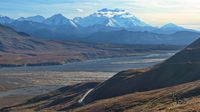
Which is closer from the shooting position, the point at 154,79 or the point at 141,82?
the point at 141,82

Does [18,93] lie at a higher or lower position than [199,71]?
lower

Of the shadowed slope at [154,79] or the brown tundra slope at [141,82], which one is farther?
the shadowed slope at [154,79]

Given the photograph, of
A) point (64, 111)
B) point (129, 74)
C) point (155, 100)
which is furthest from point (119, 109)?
point (129, 74)

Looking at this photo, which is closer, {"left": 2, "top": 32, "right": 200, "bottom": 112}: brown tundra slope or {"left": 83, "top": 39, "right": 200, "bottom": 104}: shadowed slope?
{"left": 2, "top": 32, "right": 200, "bottom": 112}: brown tundra slope

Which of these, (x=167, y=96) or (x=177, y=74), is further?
(x=177, y=74)

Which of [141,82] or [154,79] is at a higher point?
[154,79]

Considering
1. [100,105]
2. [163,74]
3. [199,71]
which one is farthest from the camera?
[163,74]

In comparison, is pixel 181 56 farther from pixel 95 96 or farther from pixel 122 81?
pixel 95 96

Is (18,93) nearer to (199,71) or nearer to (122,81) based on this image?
(122,81)

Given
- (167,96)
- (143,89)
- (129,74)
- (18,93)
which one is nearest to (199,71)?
(143,89)

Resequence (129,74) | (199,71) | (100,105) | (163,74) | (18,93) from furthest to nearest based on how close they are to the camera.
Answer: (18,93)
(129,74)
(163,74)
(199,71)
(100,105)
